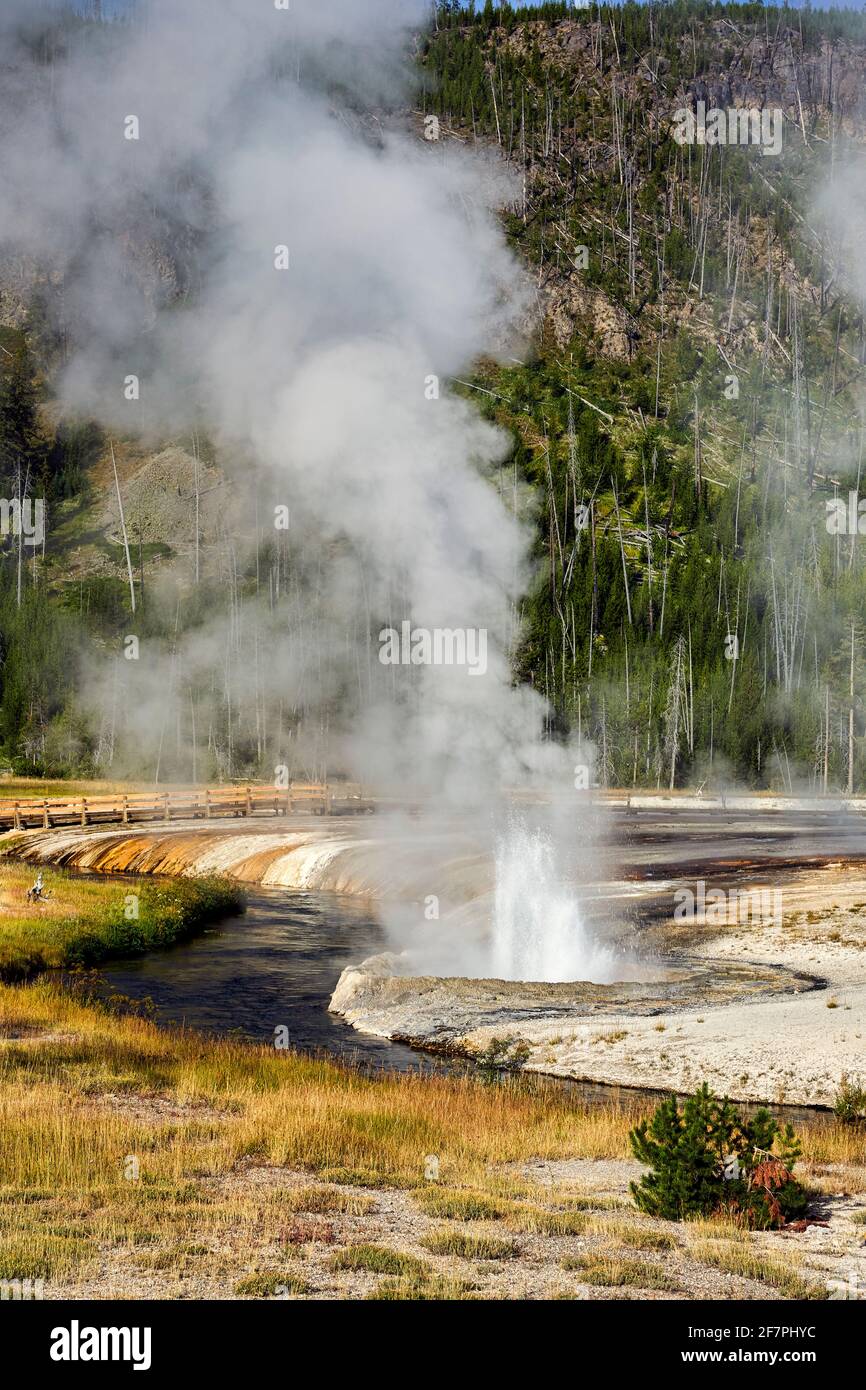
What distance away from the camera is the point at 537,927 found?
3094cm

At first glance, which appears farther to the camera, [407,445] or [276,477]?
[276,477]

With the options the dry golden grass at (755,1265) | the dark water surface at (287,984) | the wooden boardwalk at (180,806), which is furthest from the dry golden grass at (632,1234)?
the wooden boardwalk at (180,806)

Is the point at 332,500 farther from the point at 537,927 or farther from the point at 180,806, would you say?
the point at 537,927

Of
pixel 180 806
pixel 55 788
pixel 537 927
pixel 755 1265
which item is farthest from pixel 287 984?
pixel 55 788

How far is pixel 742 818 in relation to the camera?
63469 mm

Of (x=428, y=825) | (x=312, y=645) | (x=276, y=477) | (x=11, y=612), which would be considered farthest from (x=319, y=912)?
(x=276, y=477)

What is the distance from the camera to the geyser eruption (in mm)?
28312

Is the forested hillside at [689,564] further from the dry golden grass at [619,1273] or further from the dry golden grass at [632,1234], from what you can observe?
the dry golden grass at [619,1273]

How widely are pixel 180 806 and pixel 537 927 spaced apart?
3715cm

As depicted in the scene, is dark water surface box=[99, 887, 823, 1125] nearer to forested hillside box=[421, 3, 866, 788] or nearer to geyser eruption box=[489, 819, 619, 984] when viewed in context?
geyser eruption box=[489, 819, 619, 984]
